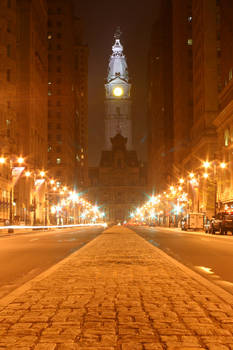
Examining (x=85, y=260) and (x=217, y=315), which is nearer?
(x=217, y=315)

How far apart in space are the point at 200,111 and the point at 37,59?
120 feet

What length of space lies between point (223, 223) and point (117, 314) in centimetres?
3862

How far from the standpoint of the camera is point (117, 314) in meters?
6.72

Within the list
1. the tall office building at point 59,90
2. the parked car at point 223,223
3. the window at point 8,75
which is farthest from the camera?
the tall office building at point 59,90

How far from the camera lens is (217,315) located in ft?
21.8

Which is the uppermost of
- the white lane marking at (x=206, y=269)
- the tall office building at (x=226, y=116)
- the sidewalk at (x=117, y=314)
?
the tall office building at (x=226, y=116)

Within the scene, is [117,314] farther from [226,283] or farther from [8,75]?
[8,75]

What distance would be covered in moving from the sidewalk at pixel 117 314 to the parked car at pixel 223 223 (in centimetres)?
3305

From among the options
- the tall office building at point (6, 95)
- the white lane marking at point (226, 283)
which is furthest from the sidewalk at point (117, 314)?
the tall office building at point (6, 95)

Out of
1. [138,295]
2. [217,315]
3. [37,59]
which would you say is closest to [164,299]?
[138,295]

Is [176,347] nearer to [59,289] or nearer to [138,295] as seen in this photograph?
[138,295]

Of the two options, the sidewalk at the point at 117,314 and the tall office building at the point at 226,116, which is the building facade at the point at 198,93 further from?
the sidewalk at the point at 117,314

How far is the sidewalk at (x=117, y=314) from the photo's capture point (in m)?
5.28

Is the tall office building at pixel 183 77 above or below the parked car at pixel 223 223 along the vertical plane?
above
